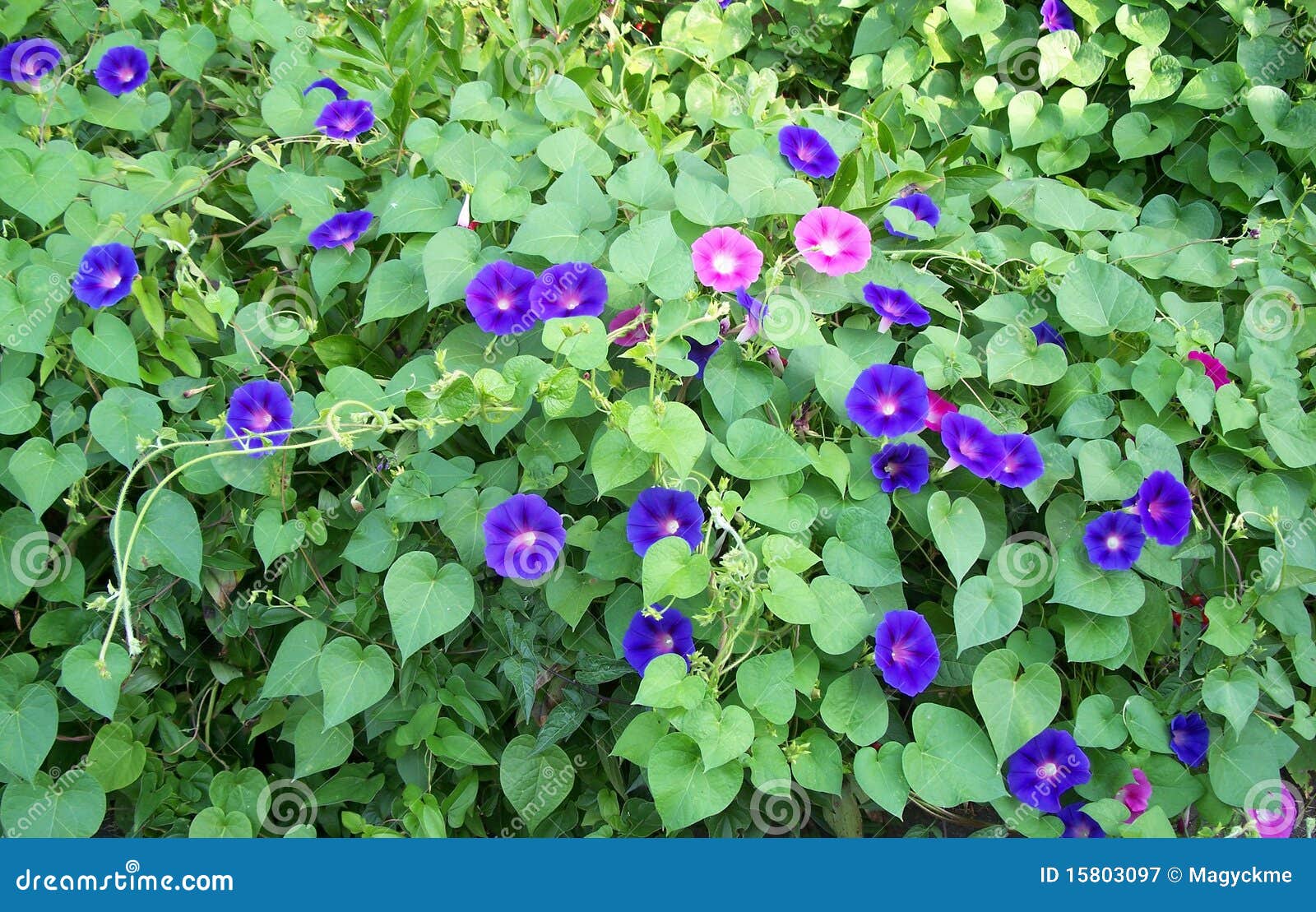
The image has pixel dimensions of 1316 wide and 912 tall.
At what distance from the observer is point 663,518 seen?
5.48ft

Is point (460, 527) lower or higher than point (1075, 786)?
higher

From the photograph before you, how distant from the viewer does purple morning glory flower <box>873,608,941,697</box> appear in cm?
167

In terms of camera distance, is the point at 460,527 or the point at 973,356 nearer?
the point at 460,527

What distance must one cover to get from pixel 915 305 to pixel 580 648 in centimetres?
89

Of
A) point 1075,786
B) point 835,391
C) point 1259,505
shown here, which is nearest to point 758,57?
point 835,391

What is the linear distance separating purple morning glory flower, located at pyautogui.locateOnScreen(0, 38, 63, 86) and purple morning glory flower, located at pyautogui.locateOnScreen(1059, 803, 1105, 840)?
108 inches

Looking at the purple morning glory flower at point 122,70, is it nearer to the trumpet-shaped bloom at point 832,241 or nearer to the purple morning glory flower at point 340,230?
the purple morning glory flower at point 340,230

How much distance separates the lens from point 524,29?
8.39ft

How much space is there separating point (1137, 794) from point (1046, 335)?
2.82 feet

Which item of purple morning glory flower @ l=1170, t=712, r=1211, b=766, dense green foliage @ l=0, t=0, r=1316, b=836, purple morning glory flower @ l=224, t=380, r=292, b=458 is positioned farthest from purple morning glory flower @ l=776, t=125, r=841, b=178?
purple morning glory flower @ l=1170, t=712, r=1211, b=766

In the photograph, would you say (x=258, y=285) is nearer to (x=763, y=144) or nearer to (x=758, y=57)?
(x=763, y=144)

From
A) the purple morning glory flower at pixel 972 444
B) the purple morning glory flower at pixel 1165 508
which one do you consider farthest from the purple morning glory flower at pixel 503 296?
the purple morning glory flower at pixel 1165 508

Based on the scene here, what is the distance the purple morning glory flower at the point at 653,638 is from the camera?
66.3 inches

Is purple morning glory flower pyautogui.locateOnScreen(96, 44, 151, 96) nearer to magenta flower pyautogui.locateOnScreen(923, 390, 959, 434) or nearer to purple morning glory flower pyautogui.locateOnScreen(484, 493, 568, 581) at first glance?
purple morning glory flower pyautogui.locateOnScreen(484, 493, 568, 581)
